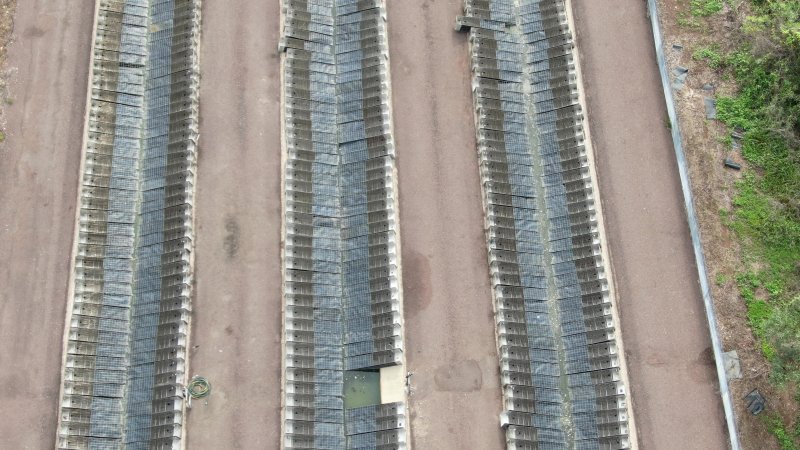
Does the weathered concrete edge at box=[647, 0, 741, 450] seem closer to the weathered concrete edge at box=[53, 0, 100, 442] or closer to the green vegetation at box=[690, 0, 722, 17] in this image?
the green vegetation at box=[690, 0, 722, 17]

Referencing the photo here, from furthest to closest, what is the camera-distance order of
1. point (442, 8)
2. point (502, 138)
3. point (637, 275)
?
point (442, 8) → point (502, 138) → point (637, 275)

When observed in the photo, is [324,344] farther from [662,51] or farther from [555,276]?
[662,51]

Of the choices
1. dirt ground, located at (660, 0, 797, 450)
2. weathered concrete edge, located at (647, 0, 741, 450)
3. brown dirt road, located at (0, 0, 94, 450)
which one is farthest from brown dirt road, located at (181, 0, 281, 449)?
dirt ground, located at (660, 0, 797, 450)

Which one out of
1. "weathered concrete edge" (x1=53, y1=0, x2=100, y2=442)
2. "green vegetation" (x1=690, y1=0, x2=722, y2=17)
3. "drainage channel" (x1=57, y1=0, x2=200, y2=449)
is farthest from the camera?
"green vegetation" (x1=690, y1=0, x2=722, y2=17)

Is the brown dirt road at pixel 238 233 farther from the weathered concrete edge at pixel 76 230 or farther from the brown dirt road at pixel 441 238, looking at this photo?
the brown dirt road at pixel 441 238

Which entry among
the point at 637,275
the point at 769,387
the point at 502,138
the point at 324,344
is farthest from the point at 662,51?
the point at 324,344

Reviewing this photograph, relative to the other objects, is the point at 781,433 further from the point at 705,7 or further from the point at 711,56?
the point at 705,7
